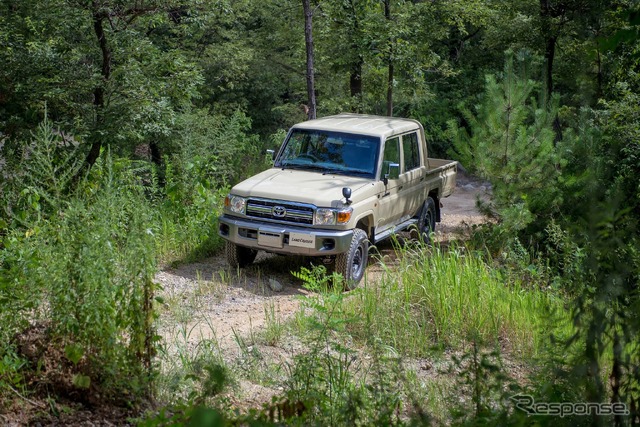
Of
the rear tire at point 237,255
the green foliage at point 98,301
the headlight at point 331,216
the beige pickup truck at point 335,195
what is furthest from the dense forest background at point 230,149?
the headlight at point 331,216

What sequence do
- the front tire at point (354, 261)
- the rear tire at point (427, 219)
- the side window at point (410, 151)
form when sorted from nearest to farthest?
the front tire at point (354, 261)
the side window at point (410, 151)
the rear tire at point (427, 219)

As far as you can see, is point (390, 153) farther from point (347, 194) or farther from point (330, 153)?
point (347, 194)

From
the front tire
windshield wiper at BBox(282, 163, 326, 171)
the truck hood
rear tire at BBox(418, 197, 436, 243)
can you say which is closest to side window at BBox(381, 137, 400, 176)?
the truck hood

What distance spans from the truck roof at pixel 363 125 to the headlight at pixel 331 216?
4.75 ft

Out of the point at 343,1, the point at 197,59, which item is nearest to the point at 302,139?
the point at 343,1

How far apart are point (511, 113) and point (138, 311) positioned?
23.0 ft

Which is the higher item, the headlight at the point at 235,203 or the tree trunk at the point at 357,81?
the tree trunk at the point at 357,81

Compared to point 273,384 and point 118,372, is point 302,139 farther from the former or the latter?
point 118,372

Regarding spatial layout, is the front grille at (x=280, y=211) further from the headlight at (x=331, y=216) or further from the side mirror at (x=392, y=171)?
the side mirror at (x=392, y=171)

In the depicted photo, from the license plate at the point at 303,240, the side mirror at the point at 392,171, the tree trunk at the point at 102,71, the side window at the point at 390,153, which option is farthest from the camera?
the tree trunk at the point at 102,71

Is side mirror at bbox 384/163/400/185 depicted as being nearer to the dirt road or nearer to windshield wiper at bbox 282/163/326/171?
windshield wiper at bbox 282/163/326/171

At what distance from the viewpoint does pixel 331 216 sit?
9.22m

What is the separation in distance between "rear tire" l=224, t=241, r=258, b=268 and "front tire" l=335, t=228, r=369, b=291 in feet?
4.40

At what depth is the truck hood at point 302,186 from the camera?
925 centimetres
